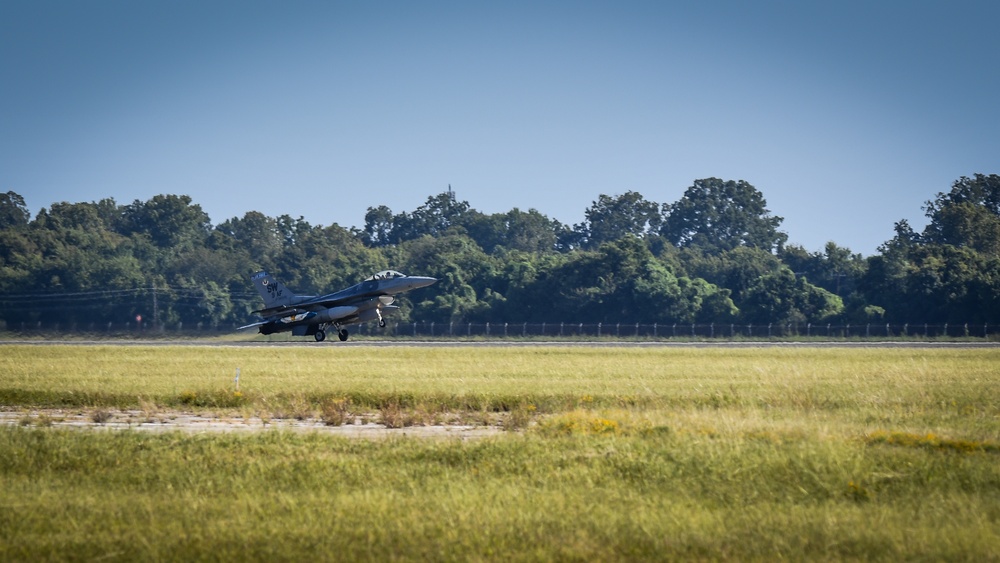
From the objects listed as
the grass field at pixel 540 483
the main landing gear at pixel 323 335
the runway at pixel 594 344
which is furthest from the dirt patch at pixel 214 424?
the main landing gear at pixel 323 335

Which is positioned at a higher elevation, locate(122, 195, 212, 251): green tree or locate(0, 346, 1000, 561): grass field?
locate(122, 195, 212, 251): green tree

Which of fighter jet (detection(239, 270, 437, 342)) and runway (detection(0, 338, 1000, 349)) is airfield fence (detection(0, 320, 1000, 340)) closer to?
runway (detection(0, 338, 1000, 349))

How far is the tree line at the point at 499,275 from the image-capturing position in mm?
91312

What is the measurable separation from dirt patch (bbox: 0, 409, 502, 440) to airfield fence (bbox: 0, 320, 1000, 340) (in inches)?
2335

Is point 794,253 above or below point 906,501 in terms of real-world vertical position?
above

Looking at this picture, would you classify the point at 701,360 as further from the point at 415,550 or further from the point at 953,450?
the point at 415,550

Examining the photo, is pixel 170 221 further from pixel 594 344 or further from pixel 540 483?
pixel 540 483

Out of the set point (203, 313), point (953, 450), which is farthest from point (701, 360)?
point (203, 313)

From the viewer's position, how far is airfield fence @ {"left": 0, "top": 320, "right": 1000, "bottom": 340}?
3236 inches

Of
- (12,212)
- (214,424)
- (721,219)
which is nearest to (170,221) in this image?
(12,212)

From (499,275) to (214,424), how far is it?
86.1 metres

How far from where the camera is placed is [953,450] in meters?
16.3

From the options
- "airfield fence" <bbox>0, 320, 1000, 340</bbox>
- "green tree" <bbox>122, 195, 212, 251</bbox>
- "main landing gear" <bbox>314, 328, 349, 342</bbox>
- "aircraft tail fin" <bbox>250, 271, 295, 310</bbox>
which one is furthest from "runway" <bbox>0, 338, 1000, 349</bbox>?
"green tree" <bbox>122, 195, 212, 251</bbox>

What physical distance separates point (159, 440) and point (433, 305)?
81.6 metres
